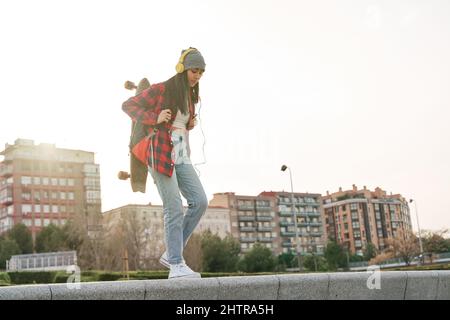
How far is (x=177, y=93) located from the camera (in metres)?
5.23

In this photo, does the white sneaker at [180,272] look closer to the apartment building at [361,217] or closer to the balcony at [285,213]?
the balcony at [285,213]

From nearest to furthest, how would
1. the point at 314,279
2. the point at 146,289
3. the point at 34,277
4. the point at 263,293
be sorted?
the point at 146,289, the point at 263,293, the point at 314,279, the point at 34,277

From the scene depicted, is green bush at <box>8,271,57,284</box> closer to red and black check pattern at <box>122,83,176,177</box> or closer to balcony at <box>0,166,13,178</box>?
red and black check pattern at <box>122,83,176,177</box>

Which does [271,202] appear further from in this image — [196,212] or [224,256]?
[196,212]

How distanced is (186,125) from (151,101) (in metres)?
0.44

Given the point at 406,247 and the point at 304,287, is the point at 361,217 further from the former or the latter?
the point at 304,287

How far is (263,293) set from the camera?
404 centimetres

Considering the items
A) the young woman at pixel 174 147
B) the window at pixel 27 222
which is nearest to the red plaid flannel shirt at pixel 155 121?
the young woman at pixel 174 147

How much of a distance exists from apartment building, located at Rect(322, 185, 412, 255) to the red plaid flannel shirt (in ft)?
403

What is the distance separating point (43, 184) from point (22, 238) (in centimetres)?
2041

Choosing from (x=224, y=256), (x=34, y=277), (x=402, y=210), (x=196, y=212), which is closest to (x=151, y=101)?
(x=196, y=212)

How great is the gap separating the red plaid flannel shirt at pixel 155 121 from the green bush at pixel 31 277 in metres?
33.2

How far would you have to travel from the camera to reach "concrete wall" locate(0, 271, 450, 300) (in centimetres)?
326

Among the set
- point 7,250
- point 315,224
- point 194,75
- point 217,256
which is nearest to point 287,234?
point 315,224
